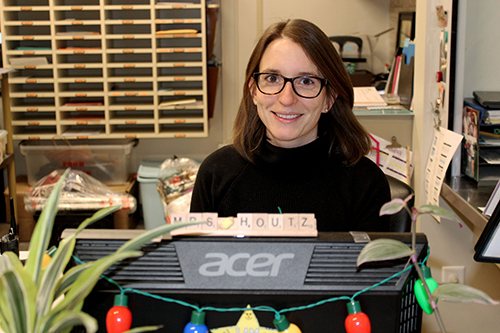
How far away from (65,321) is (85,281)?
5cm

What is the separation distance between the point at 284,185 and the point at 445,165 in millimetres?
935

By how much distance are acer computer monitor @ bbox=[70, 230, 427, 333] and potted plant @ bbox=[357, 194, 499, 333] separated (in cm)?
2

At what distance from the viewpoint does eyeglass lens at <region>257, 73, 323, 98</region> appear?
1338mm

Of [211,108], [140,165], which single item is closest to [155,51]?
[211,108]

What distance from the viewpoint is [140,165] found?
3.61 meters

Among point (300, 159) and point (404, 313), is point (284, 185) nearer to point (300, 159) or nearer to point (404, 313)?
point (300, 159)

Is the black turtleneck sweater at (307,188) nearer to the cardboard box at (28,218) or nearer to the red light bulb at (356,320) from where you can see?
the red light bulb at (356,320)

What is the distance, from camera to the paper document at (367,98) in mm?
2688

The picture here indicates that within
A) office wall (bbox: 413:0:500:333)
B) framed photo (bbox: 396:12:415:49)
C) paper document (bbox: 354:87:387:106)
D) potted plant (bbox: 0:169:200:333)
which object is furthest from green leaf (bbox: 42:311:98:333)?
framed photo (bbox: 396:12:415:49)

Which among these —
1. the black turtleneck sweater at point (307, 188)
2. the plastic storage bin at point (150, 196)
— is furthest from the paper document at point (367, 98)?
the plastic storage bin at point (150, 196)

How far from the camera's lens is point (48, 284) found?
626 mm

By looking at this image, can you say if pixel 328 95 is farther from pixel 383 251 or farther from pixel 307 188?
pixel 383 251

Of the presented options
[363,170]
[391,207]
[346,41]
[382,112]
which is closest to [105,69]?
[346,41]

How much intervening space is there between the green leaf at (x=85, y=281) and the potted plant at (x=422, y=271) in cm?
28
